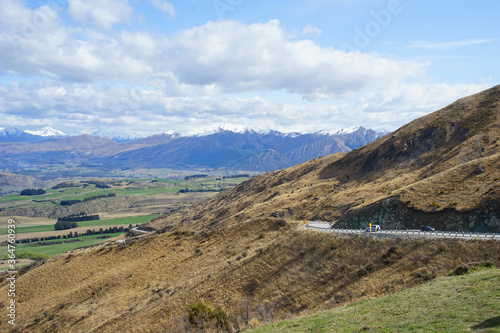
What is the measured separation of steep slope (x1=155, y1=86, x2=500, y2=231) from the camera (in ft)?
144

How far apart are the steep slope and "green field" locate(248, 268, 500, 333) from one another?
18312 mm

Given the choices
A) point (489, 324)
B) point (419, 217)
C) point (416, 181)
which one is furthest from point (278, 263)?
point (416, 181)

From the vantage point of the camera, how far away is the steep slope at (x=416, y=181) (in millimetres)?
43781

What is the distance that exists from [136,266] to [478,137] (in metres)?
70.3

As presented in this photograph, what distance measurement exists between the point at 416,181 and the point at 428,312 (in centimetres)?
4964

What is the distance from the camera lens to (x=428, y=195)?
158ft

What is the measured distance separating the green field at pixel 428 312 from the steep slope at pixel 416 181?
1831 cm

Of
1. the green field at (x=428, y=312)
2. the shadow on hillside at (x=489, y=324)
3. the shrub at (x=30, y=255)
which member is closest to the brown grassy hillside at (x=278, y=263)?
the green field at (x=428, y=312)

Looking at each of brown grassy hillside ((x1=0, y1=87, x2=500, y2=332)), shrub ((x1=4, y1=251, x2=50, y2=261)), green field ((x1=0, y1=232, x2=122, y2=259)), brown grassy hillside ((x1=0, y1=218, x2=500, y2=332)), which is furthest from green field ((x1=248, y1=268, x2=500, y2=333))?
green field ((x1=0, y1=232, x2=122, y2=259))

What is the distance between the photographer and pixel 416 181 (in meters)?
64.5

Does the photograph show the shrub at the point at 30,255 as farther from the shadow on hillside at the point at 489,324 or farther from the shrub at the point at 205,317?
the shadow on hillside at the point at 489,324

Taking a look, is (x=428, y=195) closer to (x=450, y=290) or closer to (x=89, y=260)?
(x=450, y=290)

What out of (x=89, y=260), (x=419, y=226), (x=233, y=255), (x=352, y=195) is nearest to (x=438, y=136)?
(x=352, y=195)

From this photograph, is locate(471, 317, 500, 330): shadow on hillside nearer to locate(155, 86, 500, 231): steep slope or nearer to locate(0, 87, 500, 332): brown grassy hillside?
locate(0, 87, 500, 332): brown grassy hillside
